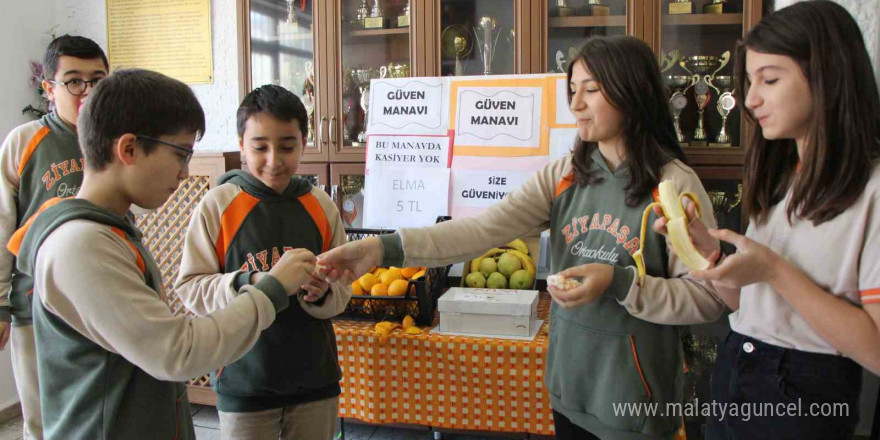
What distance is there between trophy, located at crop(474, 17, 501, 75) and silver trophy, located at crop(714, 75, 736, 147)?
953mm

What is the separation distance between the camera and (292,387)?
4.58 feet

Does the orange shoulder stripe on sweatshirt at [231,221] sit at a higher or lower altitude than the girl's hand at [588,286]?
higher

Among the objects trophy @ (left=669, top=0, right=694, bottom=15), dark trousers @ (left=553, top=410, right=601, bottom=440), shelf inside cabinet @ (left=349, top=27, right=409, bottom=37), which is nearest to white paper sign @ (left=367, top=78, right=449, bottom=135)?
shelf inside cabinet @ (left=349, top=27, right=409, bottom=37)

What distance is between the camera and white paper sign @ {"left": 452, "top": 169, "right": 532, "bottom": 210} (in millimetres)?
2553

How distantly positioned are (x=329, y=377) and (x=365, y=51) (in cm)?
183

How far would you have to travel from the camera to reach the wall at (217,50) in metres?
3.33

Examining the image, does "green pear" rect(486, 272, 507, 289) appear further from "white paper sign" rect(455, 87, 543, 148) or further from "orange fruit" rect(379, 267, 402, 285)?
"white paper sign" rect(455, 87, 543, 148)

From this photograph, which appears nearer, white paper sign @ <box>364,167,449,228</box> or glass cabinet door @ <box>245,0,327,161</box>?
white paper sign @ <box>364,167,449,228</box>

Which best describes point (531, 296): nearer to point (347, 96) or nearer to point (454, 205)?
point (454, 205)

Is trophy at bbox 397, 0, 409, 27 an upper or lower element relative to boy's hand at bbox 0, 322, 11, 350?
upper

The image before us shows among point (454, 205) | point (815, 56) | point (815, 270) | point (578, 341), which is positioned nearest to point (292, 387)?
point (578, 341)

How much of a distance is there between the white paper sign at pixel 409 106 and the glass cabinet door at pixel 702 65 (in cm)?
93

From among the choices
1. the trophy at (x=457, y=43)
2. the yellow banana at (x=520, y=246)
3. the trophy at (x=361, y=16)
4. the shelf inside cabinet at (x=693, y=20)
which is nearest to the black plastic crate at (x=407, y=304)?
the yellow banana at (x=520, y=246)

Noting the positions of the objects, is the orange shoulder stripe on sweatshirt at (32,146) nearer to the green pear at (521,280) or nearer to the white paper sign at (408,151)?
the white paper sign at (408,151)
